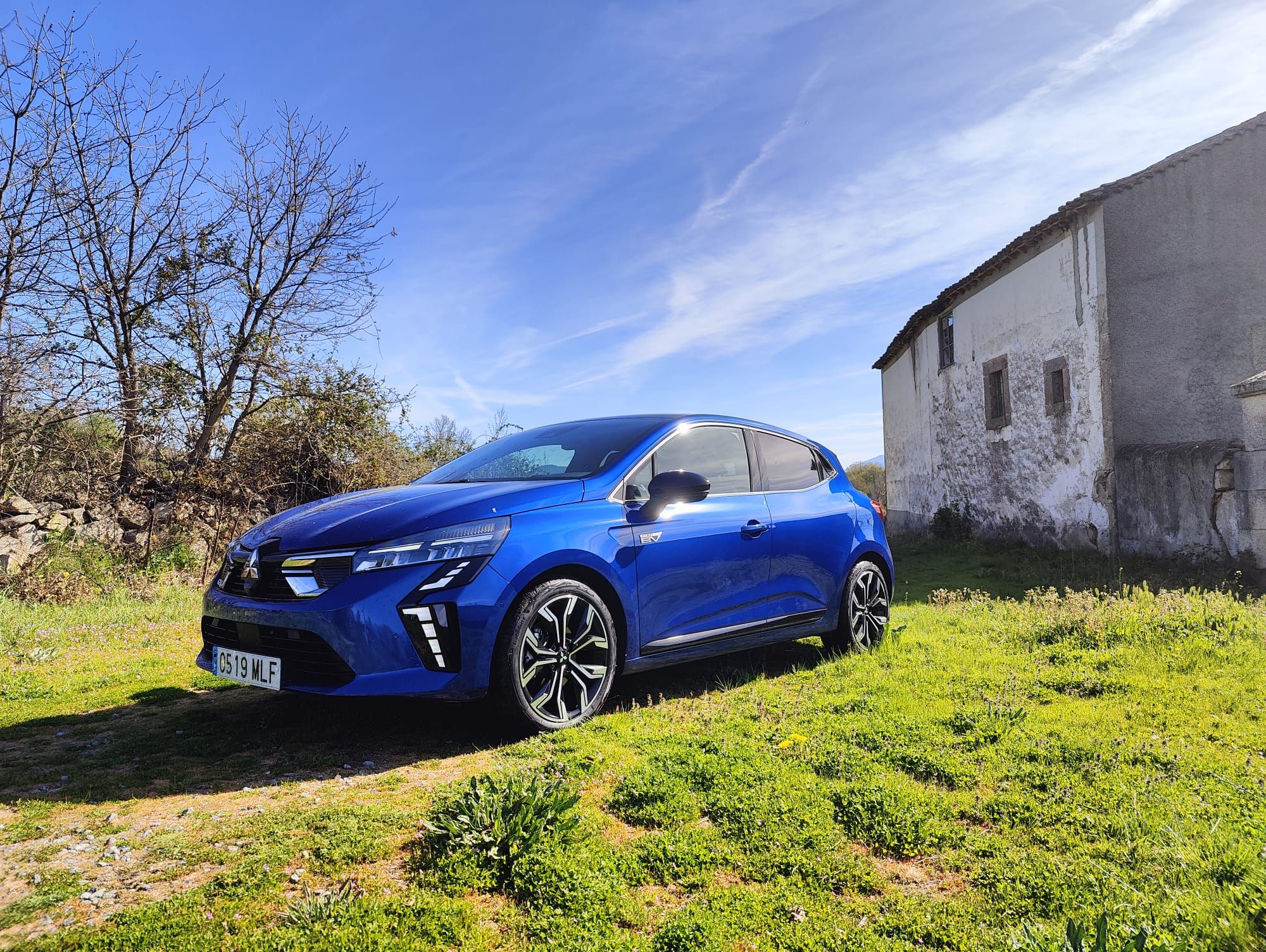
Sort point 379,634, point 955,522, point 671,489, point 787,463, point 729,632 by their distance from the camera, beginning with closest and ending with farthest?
point 379,634
point 671,489
point 729,632
point 787,463
point 955,522

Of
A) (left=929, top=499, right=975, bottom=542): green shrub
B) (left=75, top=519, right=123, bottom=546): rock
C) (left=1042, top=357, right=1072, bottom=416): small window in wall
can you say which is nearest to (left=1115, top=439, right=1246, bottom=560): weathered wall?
(left=1042, top=357, right=1072, bottom=416): small window in wall

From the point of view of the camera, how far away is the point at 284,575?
3.73 metres

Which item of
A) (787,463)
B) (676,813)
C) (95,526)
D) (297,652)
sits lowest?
(676,813)

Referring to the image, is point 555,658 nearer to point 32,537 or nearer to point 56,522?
point 32,537

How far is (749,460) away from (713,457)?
0.36 m

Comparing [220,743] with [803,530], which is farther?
[803,530]

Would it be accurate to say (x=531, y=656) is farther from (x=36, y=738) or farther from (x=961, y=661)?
(x=961, y=661)

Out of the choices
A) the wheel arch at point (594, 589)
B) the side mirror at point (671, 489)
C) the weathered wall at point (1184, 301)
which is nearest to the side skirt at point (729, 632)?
the wheel arch at point (594, 589)

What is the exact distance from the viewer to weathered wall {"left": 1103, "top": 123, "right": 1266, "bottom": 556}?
42.2 ft

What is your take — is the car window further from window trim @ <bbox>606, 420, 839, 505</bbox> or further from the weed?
the weed

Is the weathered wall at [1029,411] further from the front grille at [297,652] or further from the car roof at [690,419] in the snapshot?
the front grille at [297,652]

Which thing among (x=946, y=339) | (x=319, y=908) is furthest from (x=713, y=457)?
(x=946, y=339)

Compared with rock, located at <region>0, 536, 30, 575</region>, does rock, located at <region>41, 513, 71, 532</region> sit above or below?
above

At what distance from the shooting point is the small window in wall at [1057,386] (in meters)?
13.9
